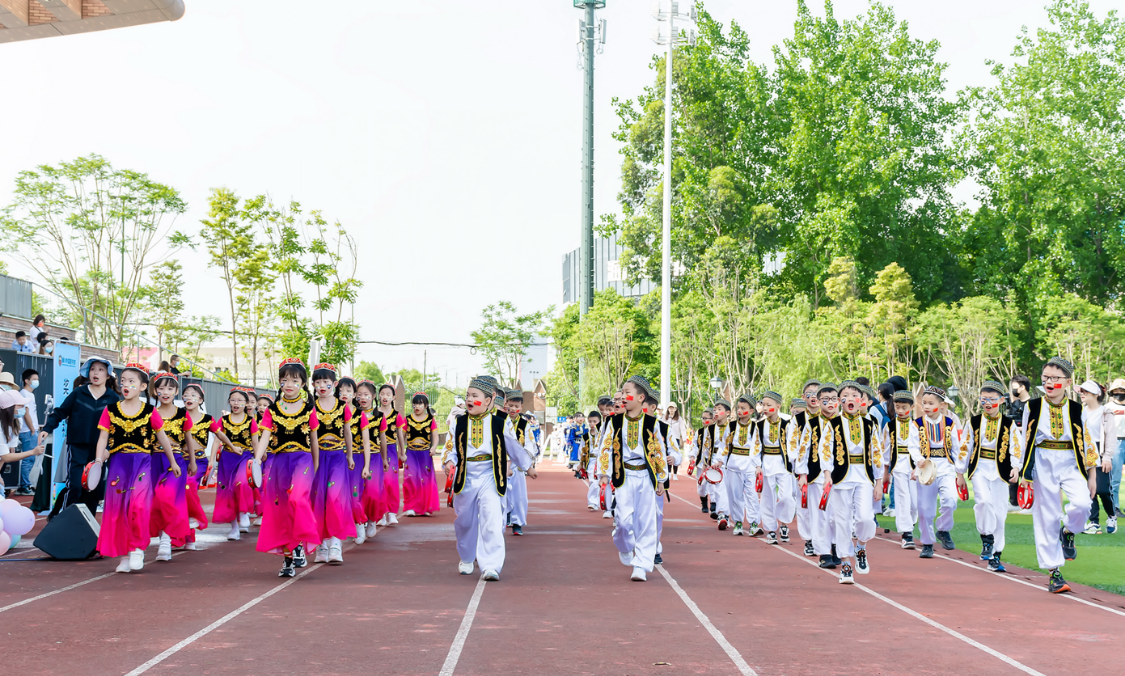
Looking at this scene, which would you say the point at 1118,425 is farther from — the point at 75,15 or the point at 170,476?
the point at 75,15

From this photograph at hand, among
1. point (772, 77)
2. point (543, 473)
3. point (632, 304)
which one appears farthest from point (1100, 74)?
point (543, 473)

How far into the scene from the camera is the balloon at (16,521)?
30.1ft

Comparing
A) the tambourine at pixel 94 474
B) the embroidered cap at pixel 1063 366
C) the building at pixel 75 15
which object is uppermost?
the building at pixel 75 15

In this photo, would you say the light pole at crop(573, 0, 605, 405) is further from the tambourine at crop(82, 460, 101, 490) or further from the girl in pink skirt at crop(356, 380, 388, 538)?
the tambourine at crop(82, 460, 101, 490)

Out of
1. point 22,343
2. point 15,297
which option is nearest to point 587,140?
point 15,297

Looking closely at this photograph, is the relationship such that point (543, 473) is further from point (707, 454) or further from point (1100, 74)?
point (1100, 74)

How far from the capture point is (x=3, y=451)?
10547mm

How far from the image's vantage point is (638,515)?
956 cm

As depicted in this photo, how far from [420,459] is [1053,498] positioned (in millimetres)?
9097

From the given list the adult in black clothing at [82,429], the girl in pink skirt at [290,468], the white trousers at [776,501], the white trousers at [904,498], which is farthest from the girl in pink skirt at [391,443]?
the white trousers at [904,498]

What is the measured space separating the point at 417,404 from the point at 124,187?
2666 centimetres

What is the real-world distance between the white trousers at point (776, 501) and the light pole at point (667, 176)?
64.0 ft

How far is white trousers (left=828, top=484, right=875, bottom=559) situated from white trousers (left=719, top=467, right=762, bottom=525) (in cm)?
383

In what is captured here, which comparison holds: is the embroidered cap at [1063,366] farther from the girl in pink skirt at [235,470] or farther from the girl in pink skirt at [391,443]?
the girl in pink skirt at [235,470]
